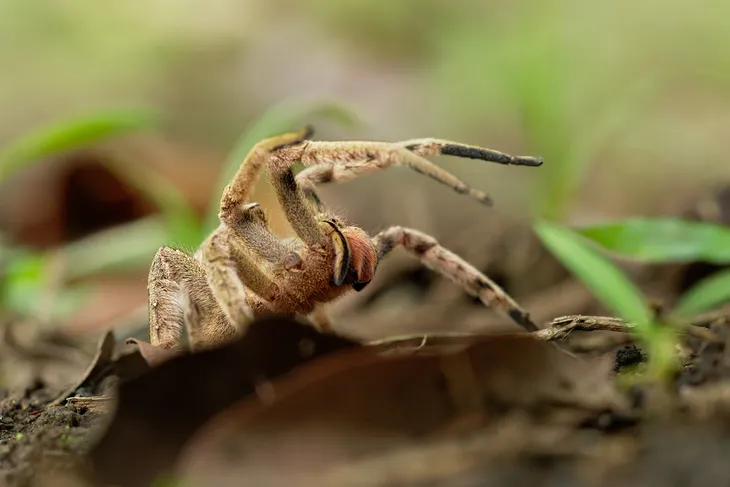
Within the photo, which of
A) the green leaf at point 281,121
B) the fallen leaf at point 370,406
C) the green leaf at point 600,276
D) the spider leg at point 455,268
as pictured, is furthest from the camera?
the green leaf at point 281,121

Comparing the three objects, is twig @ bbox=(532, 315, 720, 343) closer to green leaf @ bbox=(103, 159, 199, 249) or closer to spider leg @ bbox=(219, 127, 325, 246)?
spider leg @ bbox=(219, 127, 325, 246)

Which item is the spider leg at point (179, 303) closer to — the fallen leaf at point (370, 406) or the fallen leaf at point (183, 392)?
the fallen leaf at point (183, 392)

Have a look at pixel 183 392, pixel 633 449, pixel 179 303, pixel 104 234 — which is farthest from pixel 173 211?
pixel 633 449

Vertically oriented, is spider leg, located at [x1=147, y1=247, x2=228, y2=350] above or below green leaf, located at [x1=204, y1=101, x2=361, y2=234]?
below

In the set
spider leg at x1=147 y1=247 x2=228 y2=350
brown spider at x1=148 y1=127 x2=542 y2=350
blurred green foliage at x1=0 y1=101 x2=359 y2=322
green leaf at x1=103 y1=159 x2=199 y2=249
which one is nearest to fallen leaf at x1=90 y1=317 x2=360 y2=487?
brown spider at x1=148 y1=127 x2=542 y2=350

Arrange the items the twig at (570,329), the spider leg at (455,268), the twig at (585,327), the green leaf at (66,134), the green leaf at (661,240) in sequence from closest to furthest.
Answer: the twig at (570,329) → the twig at (585,327) → the spider leg at (455,268) → the green leaf at (661,240) → the green leaf at (66,134)

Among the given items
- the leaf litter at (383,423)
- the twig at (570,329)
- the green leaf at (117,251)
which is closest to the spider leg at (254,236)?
the twig at (570,329)
